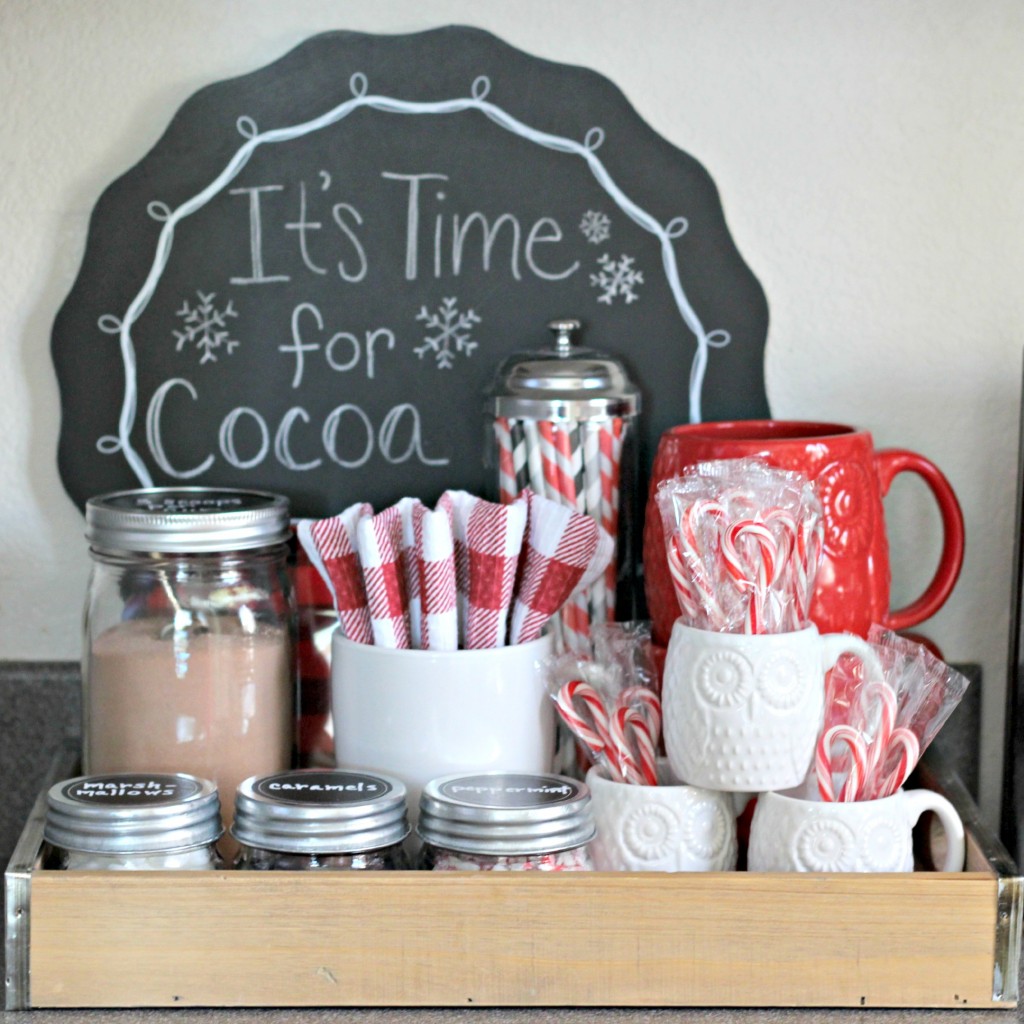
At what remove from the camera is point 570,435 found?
0.88m

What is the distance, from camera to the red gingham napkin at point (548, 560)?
31.5 inches

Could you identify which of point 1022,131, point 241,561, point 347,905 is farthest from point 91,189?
point 1022,131

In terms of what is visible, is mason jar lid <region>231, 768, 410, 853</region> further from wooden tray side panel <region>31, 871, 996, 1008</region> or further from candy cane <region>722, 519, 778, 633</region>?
candy cane <region>722, 519, 778, 633</region>

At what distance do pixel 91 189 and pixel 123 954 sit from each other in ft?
1.72

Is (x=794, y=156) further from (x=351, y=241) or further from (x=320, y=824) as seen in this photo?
(x=320, y=824)

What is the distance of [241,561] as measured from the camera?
2.75ft

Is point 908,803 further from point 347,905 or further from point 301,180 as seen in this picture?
point 301,180

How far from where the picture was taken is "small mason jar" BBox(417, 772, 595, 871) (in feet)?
2.28

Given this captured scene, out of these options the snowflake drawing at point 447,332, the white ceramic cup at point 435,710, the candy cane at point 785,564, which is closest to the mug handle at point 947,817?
the candy cane at point 785,564

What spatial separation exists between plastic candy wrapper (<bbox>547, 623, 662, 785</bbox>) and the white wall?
0.23m

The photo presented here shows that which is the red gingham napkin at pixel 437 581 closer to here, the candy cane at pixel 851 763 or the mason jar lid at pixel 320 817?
the mason jar lid at pixel 320 817

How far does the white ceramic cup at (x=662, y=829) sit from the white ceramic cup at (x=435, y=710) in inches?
3.1

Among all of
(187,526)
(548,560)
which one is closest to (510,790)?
(548,560)

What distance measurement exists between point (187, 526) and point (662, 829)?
1.06 ft
